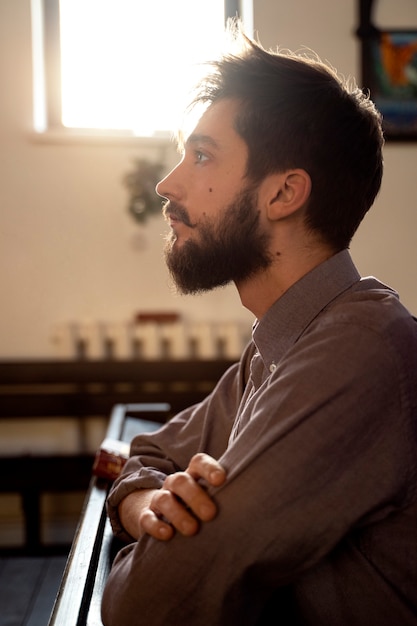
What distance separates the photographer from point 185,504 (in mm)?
762

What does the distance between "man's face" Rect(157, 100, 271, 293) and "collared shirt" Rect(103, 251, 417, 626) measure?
0.84 ft

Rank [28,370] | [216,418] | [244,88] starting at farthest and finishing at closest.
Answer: [28,370], [216,418], [244,88]

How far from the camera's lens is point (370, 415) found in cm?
73

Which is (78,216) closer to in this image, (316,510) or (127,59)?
(127,59)

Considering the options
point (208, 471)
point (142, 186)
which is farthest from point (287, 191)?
point (142, 186)

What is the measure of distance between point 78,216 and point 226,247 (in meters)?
2.16

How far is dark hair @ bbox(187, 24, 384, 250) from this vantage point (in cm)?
100

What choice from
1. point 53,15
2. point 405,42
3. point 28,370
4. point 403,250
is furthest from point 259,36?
point 28,370

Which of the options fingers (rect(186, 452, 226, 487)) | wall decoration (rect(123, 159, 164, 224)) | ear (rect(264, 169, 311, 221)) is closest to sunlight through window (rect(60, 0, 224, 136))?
wall decoration (rect(123, 159, 164, 224))

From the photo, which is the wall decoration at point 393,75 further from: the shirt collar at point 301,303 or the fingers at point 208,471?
the fingers at point 208,471

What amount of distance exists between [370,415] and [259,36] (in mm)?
2753

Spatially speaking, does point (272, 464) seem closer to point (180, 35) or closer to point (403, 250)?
point (403, 250)

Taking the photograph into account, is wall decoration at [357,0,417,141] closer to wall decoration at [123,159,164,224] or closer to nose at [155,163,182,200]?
wall decoration at [123,159,164,224]

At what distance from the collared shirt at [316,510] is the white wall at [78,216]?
234 centimetres
